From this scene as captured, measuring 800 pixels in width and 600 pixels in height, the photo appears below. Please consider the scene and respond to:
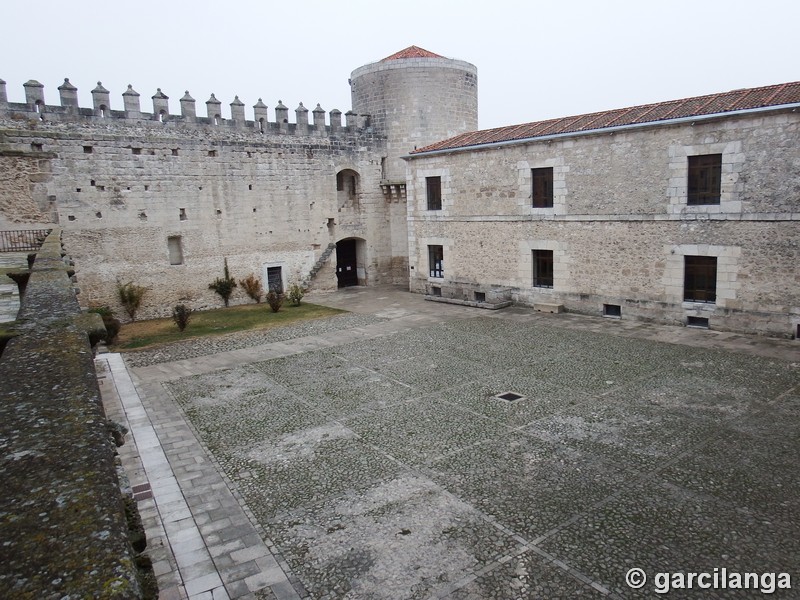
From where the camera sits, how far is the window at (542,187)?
1606 cm

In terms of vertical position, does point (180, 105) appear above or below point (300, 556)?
above

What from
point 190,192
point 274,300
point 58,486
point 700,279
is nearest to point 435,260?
point 274,300

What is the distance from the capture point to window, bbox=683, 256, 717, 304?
43.4ft

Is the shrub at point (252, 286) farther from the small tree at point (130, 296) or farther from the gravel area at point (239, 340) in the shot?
the gravel area at point (239, 340)

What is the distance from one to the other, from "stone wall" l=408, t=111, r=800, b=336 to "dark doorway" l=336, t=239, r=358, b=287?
200 inches

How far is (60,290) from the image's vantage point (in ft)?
17.5

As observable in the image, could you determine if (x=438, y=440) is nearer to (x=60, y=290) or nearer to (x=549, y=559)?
Answer: (x=549, y=559)

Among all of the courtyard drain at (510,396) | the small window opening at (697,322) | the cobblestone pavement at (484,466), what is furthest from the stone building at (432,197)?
the courtyard drain at (510,396)

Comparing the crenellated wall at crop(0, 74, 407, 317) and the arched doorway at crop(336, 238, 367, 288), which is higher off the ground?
the crenellated wall at crop(0, 74, 407, 317)

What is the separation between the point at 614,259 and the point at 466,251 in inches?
202

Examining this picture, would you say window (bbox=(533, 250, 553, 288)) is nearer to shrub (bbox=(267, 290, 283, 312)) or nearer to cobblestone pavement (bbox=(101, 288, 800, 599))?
cobblestone pavement (bbox=(101, 288, 800, 599))

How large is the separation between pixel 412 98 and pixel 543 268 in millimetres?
9201

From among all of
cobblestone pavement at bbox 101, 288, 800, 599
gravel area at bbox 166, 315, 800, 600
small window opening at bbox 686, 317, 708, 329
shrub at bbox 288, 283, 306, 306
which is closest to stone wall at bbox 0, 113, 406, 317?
shrub at bbox 288, 283, 306, 306

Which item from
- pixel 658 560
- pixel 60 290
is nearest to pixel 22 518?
pixel 60 290
